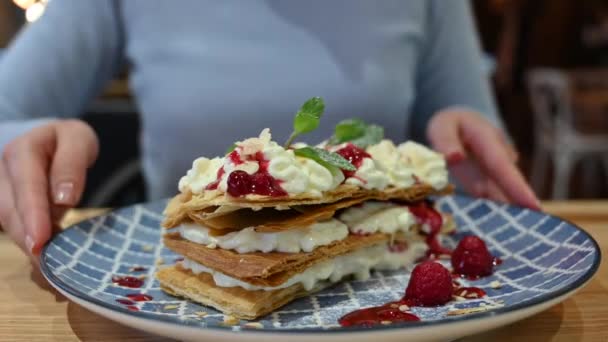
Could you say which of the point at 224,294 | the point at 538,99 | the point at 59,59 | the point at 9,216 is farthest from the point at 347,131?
the point at 538,99

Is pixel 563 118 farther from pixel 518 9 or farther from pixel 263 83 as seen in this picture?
pixel 263 83

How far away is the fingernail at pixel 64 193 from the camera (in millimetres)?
1201

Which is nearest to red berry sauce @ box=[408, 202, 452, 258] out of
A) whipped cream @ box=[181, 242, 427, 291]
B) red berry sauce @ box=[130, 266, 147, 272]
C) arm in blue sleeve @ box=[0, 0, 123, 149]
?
whipped cream @ box=[181, 242, 427, 291]

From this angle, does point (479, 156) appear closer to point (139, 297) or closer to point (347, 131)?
point (347, 131)

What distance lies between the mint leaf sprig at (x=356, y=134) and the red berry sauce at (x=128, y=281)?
46 centimetres

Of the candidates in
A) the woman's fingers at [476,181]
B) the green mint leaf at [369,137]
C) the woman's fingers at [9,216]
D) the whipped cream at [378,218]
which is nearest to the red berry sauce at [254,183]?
the whipped cream at [378,218]

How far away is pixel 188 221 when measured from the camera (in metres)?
1.16

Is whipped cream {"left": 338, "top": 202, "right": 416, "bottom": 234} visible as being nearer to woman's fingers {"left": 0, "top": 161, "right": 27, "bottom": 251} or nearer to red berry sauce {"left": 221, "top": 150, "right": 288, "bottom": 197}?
red berry sauce {"left": 221, "top": 150, "right": 288, "bottom": 197}

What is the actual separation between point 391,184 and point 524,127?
5751 mm

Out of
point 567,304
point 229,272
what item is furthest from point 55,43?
point 567,304

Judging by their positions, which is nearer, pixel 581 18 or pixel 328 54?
pixel 328 54

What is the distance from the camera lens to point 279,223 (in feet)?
3.47

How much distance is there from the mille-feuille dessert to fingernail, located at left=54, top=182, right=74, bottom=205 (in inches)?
7.7

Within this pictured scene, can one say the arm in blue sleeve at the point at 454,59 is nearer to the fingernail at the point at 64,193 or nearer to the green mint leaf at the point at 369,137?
the green mint leaf at the point at 369,137
